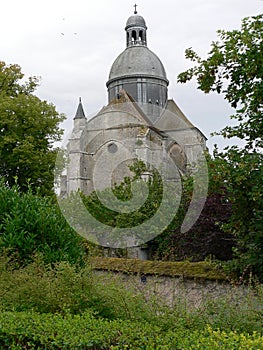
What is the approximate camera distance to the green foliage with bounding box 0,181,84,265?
7.96m

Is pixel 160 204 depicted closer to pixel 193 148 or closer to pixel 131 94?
pixel 193 148

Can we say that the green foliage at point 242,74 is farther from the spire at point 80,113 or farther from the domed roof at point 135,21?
the domed roof at point 135,21

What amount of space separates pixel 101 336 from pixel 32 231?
425 centimetres

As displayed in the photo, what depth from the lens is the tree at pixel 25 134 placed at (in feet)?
82.7

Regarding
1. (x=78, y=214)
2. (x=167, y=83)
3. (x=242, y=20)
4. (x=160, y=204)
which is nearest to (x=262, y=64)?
(x=242, y=20)

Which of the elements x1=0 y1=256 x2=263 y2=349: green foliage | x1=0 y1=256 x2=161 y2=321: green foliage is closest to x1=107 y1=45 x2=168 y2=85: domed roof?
x1=0 y1=256 x2=263 y2=349: green foliage

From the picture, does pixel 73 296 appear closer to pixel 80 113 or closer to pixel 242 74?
pixel 242 74

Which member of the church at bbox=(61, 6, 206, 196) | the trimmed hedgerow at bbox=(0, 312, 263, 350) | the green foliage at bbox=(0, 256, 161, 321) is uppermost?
the church at bbox=(61, 6, 206, 196)

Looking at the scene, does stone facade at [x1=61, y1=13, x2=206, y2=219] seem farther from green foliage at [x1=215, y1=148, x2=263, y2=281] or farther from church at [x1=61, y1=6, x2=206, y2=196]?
green foliage at [x1=215, y1=148, x2=263, y2=281]

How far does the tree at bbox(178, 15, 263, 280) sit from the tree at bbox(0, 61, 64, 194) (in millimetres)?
16110

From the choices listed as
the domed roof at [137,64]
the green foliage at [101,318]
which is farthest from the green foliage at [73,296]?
the domed roof at [137,64]

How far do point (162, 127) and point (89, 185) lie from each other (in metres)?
10.7

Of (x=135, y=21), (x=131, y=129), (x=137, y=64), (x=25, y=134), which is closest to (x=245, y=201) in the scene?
(x=25, y=134)

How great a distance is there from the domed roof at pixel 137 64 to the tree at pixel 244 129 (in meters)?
41.6
